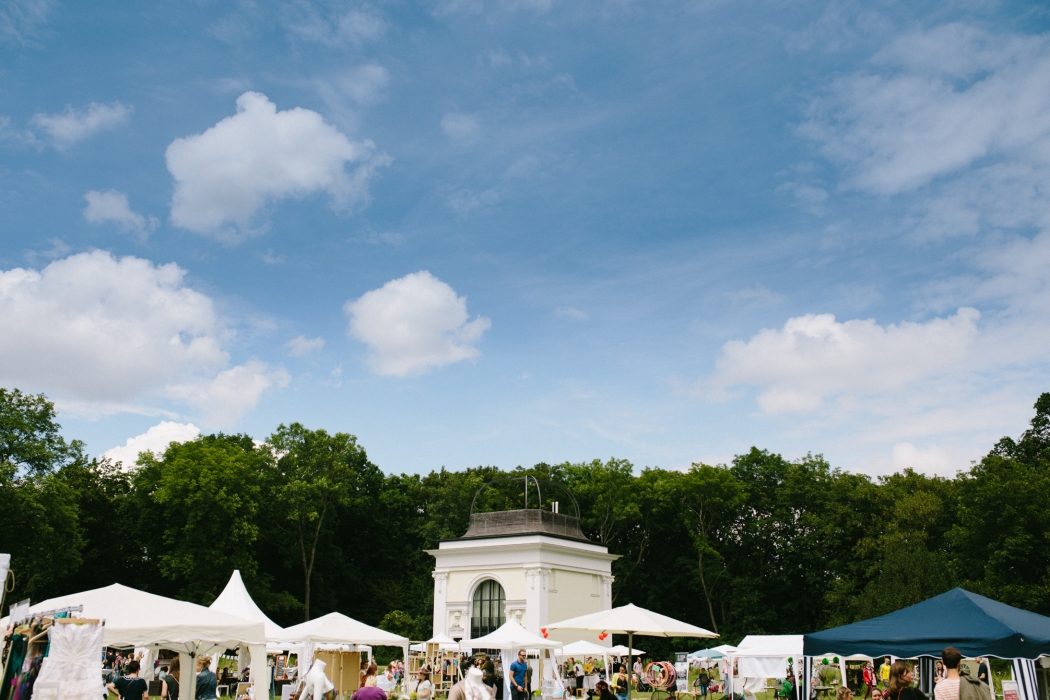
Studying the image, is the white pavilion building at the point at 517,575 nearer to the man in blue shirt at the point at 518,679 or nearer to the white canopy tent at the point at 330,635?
the white canopy tent at the point at 330,635

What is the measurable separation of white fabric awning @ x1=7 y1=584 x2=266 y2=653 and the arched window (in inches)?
877

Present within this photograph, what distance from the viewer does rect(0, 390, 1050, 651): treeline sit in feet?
118

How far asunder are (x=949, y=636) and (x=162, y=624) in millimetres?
10131

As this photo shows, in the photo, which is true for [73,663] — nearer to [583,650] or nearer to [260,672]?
[260,672]

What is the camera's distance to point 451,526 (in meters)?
44.8

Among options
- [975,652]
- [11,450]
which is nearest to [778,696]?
[975,652]

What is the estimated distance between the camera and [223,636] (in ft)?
40.5

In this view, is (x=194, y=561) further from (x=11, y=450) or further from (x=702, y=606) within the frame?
(x=702, y=606)

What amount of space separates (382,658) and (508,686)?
26881mm

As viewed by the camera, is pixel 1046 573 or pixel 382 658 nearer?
pixel 1046 573

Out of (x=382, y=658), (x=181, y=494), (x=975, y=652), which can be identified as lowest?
(x=382, y=658)

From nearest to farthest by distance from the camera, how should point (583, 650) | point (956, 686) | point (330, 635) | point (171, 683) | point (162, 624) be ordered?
point (956, 686)
point (162, 624)
point (171, 683)
point (330, 635)
point (583, 650)

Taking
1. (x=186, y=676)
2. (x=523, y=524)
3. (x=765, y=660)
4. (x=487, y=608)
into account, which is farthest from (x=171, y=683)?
(x=523, y=524)

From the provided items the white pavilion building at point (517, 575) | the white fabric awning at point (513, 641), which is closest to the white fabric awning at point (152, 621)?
the white fabric awning at point (513, 641)
